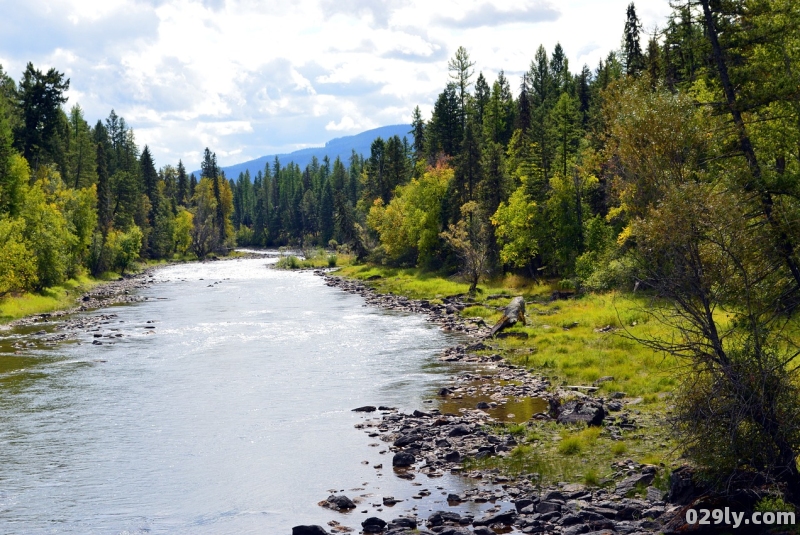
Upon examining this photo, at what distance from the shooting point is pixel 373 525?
1656 centimetres

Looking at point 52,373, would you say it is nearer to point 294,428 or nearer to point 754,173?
point 294,428

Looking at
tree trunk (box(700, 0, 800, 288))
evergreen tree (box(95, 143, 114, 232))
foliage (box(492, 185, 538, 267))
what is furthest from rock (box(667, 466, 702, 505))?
evergreen tree (box(95, 143, 114, 232))

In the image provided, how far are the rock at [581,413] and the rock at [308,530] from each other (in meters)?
10.3

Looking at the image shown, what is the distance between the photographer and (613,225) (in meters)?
56.6

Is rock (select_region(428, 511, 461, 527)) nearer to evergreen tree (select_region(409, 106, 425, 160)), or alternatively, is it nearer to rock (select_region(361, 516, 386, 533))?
rock (select_region(361, 516, 386, 533))

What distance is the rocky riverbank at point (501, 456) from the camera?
53.0 feet

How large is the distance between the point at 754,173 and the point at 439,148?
85.7 metres

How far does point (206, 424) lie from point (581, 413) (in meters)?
13.4

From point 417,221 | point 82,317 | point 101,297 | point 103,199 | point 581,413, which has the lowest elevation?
point 581,413

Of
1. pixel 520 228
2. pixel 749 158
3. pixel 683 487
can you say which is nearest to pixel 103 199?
pixel 520 228

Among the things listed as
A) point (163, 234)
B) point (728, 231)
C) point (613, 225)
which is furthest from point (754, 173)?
point (163, 234)

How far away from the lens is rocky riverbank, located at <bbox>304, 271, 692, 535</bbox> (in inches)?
635

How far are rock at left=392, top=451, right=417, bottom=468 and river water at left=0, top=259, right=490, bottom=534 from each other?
0.50 metres

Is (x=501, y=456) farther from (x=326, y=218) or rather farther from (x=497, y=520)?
(x=326, y=218)
